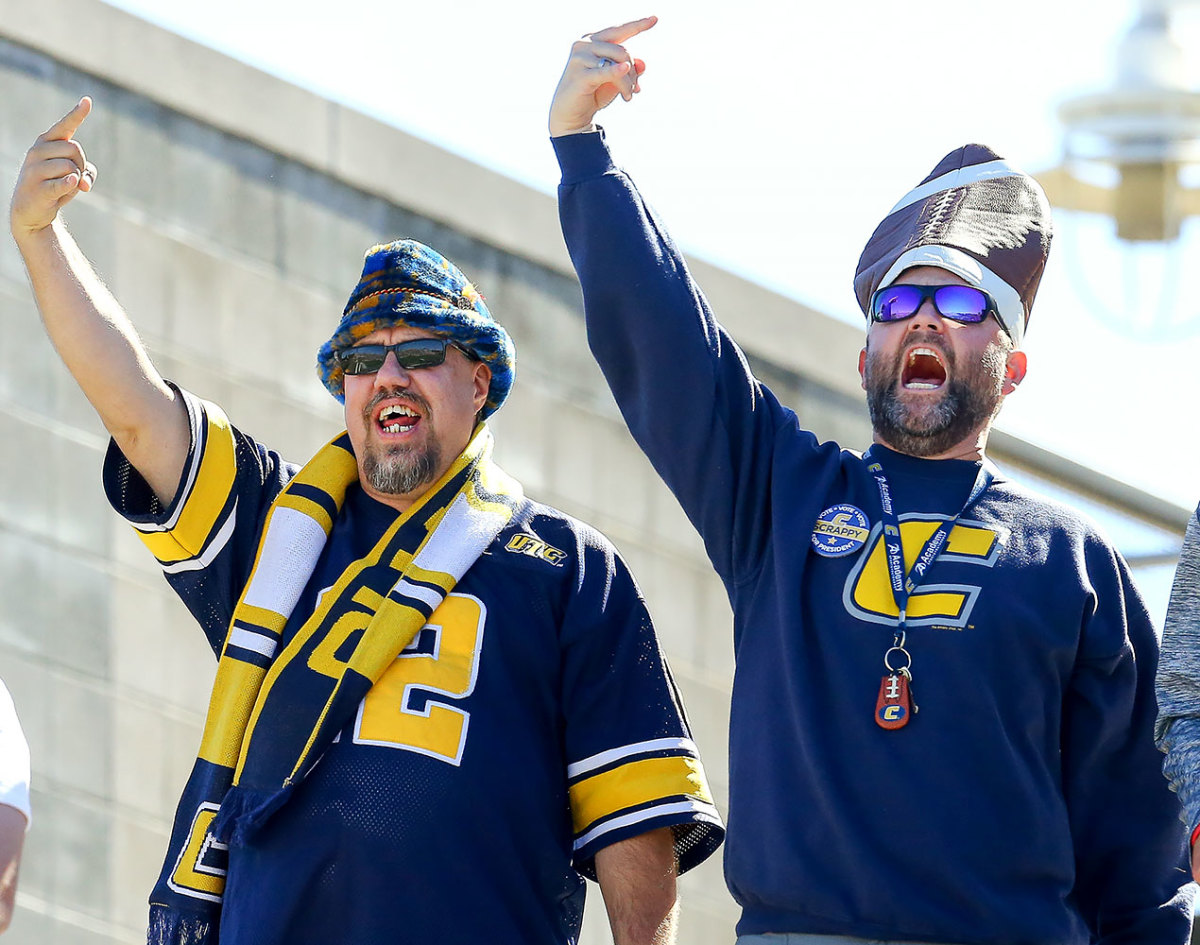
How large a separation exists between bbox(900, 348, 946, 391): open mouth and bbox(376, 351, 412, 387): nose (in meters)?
1.10

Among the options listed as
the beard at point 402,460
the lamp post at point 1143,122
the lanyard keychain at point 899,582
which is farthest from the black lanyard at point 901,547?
the lamp post at point 1143,122

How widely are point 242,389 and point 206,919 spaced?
6.79 metres

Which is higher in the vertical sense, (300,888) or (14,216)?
(14,216)

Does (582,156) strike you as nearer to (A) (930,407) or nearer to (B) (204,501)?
(A) (930,407)

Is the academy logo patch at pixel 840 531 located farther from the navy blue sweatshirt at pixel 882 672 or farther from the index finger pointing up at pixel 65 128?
the index finger pointing up at pixel 65 128

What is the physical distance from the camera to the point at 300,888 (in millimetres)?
4391

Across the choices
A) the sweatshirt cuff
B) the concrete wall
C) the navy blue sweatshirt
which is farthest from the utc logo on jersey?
the concrete wall

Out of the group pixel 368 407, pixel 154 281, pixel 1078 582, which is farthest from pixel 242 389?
pixel 1078 582

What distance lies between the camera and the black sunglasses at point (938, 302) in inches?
175

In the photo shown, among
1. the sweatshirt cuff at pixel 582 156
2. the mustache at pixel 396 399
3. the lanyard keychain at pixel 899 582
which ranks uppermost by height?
the sweatshirt cuff at pixel 582 156

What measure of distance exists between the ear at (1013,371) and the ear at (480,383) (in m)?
1.19

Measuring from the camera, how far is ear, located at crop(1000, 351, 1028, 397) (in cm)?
454

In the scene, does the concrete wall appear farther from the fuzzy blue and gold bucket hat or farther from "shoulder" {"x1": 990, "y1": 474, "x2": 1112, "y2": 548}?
"shoulder" {"x1": 990, "y1": 474, "x2": 1112, "y2": 548}

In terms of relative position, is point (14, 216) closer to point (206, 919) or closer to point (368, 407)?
point (368, 407)
